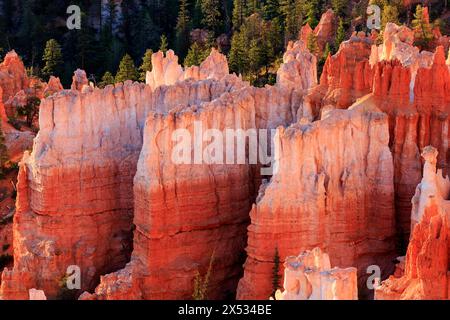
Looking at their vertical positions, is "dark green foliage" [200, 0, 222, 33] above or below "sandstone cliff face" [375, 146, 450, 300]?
above

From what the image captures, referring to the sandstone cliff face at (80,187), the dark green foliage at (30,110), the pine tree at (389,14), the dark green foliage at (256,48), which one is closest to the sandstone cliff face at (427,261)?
the sandstone cliff face at (80,187)

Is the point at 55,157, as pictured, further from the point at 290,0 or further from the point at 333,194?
the point at 290,0

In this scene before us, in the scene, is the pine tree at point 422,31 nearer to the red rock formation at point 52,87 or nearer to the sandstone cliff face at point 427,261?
the red rock formation at point 52,87

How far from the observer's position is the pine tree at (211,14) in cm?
8100

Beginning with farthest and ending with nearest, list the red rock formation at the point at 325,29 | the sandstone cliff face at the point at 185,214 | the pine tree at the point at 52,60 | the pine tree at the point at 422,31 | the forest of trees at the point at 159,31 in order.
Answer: the pine tree at the point at 52,60
the red rock formation at the point at 325,29
the forest of trees at the point at 159,31
the pine tree at the point at 422,31
the sandstone cliff face at the point at 185,214

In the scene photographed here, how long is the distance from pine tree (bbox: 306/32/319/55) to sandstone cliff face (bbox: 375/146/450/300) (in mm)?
33057

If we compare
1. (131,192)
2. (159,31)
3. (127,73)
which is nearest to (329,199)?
(131,192)

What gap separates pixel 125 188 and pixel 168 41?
153 ft

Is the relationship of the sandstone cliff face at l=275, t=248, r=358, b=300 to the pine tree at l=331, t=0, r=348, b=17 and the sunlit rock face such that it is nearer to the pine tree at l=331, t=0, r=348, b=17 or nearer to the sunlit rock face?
the sunlit rock face

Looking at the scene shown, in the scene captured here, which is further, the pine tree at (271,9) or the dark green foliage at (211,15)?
the dark green foliage at (211,15)

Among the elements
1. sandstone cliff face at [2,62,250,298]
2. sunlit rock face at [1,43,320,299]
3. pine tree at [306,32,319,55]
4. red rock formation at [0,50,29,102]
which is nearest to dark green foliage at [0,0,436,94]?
pine tree at [306,32,319,55]

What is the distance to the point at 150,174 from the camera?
34812 millimetres

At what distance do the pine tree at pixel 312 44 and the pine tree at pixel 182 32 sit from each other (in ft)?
48.4

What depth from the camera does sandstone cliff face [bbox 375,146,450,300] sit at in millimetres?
28250
